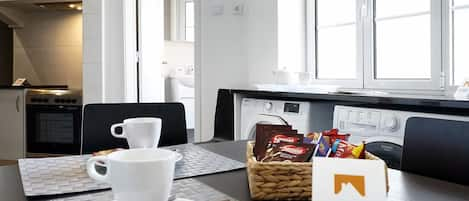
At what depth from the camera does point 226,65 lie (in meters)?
3.32

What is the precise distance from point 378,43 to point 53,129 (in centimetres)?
318

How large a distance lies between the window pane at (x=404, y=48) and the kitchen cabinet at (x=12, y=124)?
344cm

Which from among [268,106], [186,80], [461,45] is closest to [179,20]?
[186,80]

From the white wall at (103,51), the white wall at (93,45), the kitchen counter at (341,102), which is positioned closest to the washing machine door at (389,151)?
the kitchen counter at (341,102)

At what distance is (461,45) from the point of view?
2.37m

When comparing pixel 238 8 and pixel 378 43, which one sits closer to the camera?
pixel 378 43

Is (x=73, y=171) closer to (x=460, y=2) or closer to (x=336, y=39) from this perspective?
(x=460, y=2)

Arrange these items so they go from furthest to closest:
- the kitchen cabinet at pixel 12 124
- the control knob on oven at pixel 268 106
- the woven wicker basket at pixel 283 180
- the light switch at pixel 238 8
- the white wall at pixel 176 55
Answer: the white wall at pixel 176 55 → the kitchen cabinet at pixel 12 124 → the light switch at pixel 238 8 → the control knob on oven at pixel 268 106 → the woven wicker basket at pixel 283 180

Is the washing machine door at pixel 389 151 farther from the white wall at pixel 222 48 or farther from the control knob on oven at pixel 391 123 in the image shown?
the white wall at pixel 222 48

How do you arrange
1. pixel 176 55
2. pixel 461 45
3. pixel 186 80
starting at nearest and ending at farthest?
pixel 461 45 → pixel 186 80 → pixel 176 55

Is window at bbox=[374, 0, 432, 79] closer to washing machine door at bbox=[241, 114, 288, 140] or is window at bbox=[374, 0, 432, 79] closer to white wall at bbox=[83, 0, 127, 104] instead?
washing machine door at bbox=[241, 114, 288, 140]

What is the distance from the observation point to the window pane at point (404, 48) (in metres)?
2.57

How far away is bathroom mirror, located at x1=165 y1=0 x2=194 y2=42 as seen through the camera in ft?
19.9

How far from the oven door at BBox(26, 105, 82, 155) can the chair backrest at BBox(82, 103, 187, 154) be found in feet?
9.22
